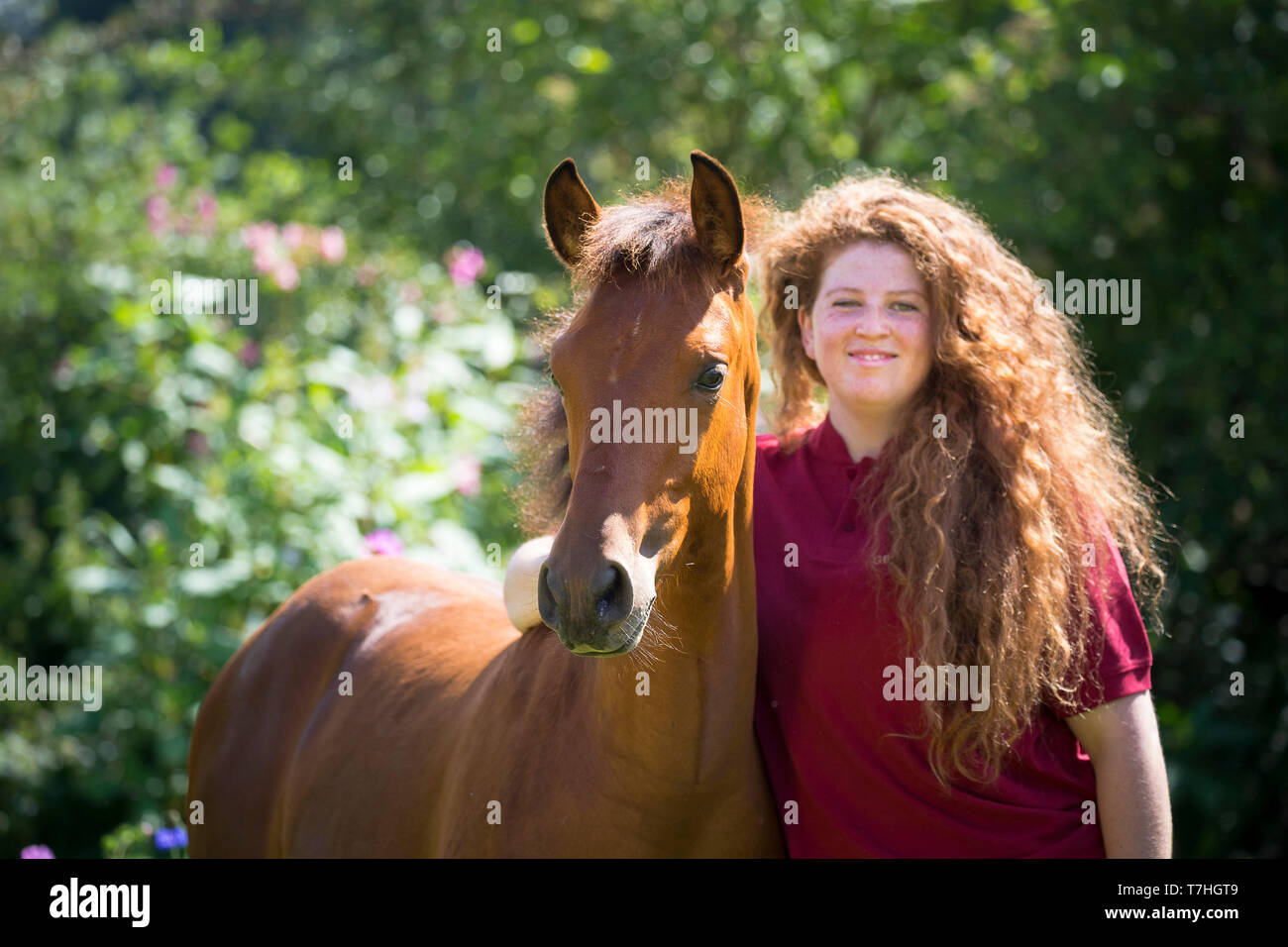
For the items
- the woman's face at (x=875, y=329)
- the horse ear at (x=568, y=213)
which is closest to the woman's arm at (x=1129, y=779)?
the woman's face at (x=875, y=329)

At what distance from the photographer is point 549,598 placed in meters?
1.91

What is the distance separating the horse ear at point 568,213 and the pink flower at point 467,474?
8.45ft

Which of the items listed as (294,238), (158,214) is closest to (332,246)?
(294,238)

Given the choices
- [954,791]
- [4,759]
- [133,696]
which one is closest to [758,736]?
[954,791]

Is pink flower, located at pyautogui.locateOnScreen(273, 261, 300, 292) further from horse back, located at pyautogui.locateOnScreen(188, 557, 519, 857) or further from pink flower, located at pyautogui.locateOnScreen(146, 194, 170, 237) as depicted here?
horse back, located at pyautogui.locateOnScreen(188, 557, 519, 857)

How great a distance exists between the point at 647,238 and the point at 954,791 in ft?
4.42

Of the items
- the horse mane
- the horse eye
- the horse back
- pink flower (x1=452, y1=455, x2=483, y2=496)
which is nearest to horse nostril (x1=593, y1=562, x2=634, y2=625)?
the horse eye

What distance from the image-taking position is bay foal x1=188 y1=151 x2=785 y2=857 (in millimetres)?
2000

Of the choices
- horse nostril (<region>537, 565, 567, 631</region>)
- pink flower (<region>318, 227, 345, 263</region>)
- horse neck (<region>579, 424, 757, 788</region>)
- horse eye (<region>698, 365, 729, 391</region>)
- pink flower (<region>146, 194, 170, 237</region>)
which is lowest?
horse neck (<region>579, 424, 757, 788</region>)

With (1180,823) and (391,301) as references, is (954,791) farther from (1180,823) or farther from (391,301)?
(391,301)

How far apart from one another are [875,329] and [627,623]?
104 cm

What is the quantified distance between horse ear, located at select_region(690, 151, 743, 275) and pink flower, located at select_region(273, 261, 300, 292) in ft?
13.4

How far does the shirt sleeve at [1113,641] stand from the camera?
237 centimetres
